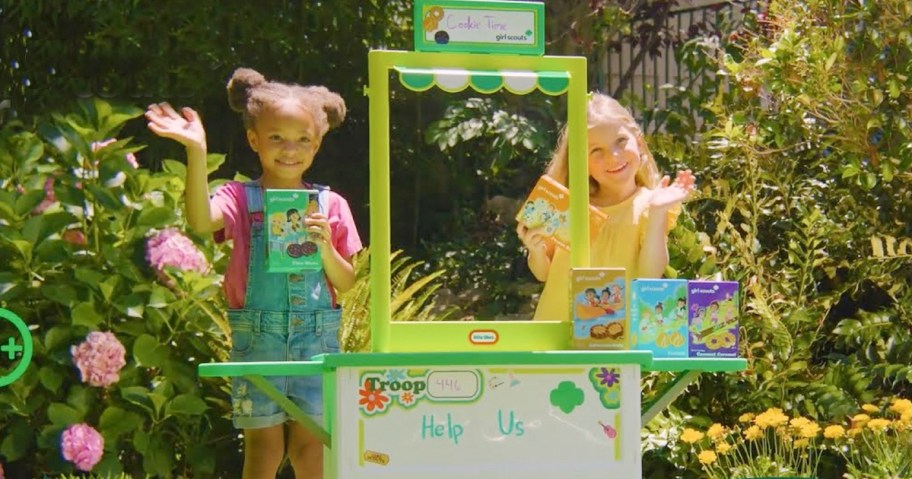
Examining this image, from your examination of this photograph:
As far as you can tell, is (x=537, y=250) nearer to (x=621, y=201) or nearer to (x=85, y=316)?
(x=621, y=201)

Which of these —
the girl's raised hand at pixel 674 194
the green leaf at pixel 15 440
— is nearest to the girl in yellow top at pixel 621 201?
the girl's raised hand at pixel 674 194

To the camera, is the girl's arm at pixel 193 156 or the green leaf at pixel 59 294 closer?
the girl's arm at pixel 193 156

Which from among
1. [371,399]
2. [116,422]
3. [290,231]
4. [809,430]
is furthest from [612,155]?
[116,422]

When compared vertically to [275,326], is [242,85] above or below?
above

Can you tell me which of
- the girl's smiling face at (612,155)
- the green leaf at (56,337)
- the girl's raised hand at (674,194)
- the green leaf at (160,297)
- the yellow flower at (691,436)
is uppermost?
the girl's smiling face at (612,155)

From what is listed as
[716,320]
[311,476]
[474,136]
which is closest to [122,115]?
[474,136]

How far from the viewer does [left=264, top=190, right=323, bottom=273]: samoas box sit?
3416mm

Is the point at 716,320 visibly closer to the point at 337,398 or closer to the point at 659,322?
the point at 659,322

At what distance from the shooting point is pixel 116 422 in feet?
15.1

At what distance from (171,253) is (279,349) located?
1124 mm

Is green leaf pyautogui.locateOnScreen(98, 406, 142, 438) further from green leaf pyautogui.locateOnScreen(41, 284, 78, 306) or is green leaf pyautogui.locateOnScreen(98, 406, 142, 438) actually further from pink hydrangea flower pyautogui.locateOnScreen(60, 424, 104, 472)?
green leaf pyautogui.locateOnScreen(41, 284, 78, 306)

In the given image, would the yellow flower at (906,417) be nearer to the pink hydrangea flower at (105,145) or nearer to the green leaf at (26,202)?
the pink hydrangea flower at (105,145)

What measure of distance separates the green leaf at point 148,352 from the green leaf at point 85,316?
0.52ft

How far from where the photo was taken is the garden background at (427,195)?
459 centimetres
